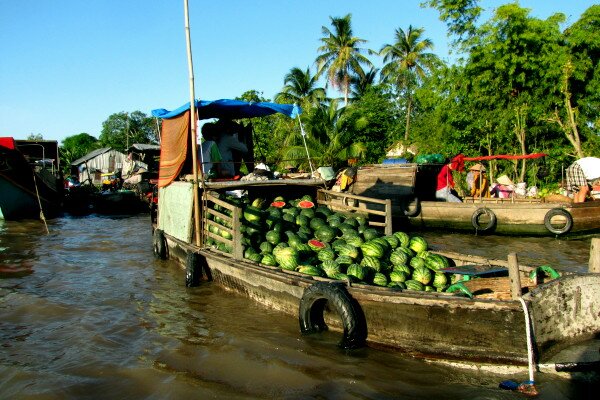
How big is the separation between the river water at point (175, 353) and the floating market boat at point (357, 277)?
214 millimetres

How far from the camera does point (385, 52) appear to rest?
3120cm

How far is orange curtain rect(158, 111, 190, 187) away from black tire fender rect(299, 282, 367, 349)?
4487 mm

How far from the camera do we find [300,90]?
103 ft

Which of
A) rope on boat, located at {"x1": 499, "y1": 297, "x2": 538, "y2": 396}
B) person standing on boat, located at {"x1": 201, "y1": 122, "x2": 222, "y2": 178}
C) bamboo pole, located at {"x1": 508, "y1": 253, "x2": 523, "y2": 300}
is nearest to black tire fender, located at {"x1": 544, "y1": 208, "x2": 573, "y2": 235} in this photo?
person standing on boat, located at {"x1": 201, "y1": 122, "x2": 222, "y2": 178}

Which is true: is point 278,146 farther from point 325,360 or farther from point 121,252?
point 325,360

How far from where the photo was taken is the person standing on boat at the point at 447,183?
49.7ft

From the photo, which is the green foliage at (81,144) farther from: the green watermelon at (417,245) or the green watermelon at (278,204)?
the green watermelon at (417,245)

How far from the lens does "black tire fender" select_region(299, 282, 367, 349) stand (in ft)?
16.0

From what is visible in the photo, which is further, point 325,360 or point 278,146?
point 278,146

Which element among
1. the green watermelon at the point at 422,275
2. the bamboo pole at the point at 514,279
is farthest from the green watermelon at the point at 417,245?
the bamboo pole at the point at 514,279

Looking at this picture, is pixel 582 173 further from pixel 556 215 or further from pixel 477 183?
pixel 556 215

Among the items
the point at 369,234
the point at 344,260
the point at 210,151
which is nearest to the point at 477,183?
the point at 210,151

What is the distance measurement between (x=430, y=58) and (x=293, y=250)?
2653 centimetres

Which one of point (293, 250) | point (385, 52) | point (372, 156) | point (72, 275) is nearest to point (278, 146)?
point (372, 156)
